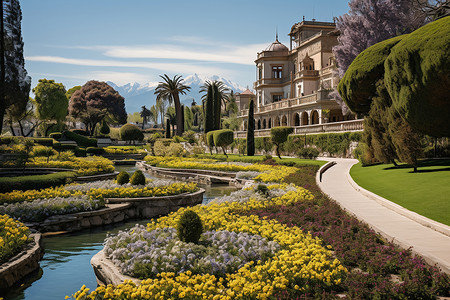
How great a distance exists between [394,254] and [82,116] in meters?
86.9

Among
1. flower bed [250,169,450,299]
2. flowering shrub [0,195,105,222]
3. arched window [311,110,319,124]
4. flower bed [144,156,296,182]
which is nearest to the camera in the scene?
flower bed [250,169,450,299]

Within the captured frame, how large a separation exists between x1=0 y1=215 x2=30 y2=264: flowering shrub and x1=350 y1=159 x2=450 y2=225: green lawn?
9.50m

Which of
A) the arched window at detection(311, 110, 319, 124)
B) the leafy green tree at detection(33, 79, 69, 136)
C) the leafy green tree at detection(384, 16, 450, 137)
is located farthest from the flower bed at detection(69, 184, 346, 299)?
the leafy green tree at detection(33, 79, 69, 136)

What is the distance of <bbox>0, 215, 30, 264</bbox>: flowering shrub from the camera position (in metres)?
7.48

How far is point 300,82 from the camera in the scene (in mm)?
59062

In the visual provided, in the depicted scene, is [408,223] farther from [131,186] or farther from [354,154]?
[354,154]

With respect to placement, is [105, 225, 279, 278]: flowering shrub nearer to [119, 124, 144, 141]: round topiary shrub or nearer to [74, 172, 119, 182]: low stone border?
[74, 172, 119, 182]: low stone border

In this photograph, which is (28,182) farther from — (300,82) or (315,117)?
(300,82)

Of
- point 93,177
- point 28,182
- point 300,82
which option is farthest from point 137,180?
point 300,82

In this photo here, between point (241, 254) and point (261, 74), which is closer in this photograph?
point (241, 254)

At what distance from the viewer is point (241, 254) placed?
6.48 m

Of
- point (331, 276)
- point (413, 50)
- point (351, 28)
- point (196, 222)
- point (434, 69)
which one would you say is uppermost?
point (351, 28)

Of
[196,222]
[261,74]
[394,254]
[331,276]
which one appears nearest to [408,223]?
[394,254]

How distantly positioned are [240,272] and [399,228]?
170 inches
